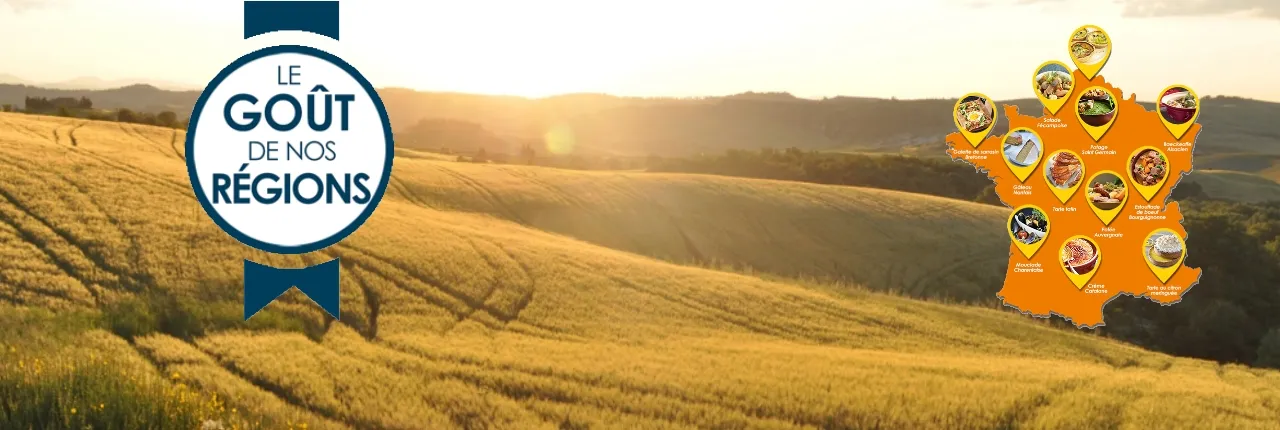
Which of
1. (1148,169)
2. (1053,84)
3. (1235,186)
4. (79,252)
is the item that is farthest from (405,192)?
(1235,186)

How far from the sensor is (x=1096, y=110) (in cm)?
2367

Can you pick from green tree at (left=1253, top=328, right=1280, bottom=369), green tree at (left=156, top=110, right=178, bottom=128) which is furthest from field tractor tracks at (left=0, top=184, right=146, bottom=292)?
green tree at (left=156, top=110, right=178, bottom=128)

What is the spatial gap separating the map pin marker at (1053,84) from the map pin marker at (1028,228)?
11.3 ft

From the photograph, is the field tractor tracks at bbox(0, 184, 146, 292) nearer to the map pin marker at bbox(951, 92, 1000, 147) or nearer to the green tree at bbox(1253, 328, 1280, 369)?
the map pin marker at bbox(951, 92, 1000, 147)

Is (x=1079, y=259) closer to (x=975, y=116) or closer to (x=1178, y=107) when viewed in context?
(x=1178, y=107)

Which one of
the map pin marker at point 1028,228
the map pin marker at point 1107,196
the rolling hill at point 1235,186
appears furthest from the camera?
the rolling hill at point 1235,186

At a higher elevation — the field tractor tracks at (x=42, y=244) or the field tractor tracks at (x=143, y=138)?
the field tractor tracks at (x=143, y=138)

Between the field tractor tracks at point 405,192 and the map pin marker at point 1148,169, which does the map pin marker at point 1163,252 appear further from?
the field tractor tracks at point 405,192

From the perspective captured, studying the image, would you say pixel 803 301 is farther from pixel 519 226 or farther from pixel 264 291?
pixel 519 226

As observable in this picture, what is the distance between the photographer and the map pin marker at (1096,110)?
23391 millimetres

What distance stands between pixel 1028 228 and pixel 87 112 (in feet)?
185

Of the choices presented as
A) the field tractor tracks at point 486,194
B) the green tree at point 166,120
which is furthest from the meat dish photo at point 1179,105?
the green tree at point 166,120

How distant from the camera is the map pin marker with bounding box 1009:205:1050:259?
24.0 metres

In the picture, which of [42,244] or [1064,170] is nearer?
[42,244]
